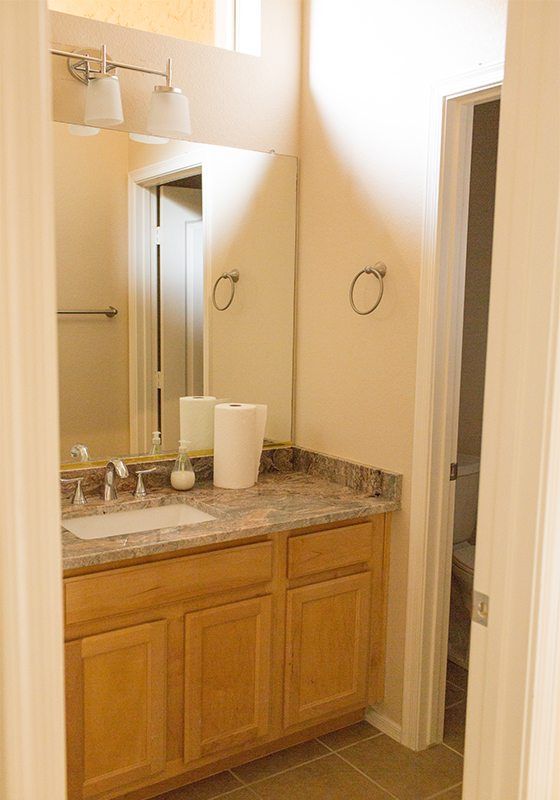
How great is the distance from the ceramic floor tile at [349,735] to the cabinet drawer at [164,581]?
0.68m

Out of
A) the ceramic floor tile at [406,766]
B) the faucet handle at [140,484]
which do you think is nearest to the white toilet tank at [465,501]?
the ceramic floor tile at [406,766]

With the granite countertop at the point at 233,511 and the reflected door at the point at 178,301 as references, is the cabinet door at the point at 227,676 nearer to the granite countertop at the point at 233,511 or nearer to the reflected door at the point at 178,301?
the granite countertop at the point at 233,511

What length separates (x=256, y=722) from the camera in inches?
96.3

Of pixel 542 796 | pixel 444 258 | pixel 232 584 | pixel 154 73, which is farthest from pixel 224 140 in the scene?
pixel 542 796

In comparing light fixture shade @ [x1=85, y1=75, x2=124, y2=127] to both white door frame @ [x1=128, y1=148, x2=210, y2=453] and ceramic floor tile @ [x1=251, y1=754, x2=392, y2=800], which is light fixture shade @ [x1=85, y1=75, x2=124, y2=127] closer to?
white door frame @ [x1=128, y1=148, x2=210, y2=453]

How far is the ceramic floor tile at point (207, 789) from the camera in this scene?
7.81 feet

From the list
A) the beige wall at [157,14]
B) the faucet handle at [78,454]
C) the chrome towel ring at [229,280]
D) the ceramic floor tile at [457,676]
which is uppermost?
the beige wall at [157,14]

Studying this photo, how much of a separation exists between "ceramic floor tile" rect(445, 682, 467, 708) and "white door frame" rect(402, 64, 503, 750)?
0.31 m

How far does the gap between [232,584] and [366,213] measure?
4.18 ft

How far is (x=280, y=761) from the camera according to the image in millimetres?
2568

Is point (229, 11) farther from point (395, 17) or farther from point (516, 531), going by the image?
point (516, 531)

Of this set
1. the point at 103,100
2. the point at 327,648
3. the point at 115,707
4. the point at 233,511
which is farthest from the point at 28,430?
the point at 327,648

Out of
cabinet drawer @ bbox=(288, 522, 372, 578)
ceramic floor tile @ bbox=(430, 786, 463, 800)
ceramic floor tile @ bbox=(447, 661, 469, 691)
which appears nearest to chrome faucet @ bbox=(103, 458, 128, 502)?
cabinet drawer @ bbox=(288, 522, 372, 578)

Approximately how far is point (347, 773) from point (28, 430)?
6.49 ft
